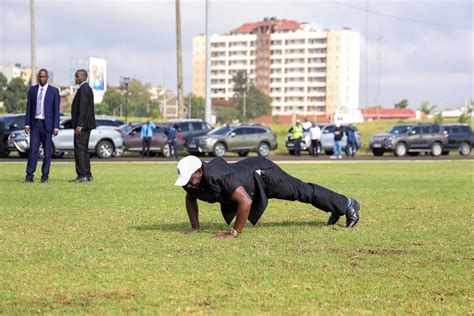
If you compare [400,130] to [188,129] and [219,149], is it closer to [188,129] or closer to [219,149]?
[219,149]

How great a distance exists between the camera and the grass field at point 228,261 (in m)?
5.69

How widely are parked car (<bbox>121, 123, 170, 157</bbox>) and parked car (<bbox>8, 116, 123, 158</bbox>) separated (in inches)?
41.6

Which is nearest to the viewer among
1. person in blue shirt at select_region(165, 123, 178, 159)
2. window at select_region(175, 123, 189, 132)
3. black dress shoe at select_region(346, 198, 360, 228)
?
black dress shoe at select_region(346, 198, 360, 228)

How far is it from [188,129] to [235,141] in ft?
9.55

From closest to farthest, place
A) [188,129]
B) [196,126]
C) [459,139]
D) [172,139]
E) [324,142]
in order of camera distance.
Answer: [172,139]
[188,129]
[196,126]
[324,142]
[459,139]

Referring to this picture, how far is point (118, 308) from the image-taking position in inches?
215

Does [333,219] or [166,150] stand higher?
[333,219]

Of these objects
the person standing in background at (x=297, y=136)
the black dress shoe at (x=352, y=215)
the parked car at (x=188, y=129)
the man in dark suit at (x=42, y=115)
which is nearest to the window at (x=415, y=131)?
the person standing in background at (x=297, y=136)

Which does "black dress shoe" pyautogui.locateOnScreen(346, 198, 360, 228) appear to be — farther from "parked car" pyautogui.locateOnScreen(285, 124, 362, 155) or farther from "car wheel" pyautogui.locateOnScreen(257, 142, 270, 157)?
"parked car" pyautogui.locateOnScreen(285, 124, 362, 155)

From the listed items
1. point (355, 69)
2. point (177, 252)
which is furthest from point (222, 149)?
point (355, 69)

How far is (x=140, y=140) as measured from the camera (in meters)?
38.3

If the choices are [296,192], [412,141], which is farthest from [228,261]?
[412,141]

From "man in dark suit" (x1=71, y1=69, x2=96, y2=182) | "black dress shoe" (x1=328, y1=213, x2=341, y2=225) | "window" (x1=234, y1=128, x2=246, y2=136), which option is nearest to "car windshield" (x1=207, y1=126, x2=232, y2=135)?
"window" (x1=234, y1=128, x2=246, y2=136)

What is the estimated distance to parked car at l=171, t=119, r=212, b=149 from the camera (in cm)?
4069
